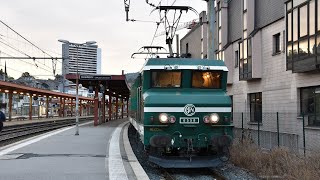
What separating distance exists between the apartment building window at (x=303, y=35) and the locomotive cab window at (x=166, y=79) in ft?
27.9

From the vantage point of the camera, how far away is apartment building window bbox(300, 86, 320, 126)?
1942 centimetres

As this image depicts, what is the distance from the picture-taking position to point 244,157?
14305mm

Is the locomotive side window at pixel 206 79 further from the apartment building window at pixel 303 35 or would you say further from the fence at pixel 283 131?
the apartment building window at pixel 303 35

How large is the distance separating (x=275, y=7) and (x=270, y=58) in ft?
9.49

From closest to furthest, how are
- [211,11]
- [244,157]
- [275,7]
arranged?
[244,157], [211,11], [275,7]

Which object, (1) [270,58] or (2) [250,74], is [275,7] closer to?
(1) [270,58]

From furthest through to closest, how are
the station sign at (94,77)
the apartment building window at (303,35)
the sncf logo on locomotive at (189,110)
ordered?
the station sign at (94,77)
the apartment building window at (303,35)
the sncf logo on locomotive at (189,110)

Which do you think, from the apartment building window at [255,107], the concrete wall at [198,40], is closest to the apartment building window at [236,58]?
the apartment building window at [255,107]

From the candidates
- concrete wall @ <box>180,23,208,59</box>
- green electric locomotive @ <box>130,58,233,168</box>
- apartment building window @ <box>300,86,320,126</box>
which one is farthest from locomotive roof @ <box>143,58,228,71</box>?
concrete wall @ <box>180,23,208,59</box>

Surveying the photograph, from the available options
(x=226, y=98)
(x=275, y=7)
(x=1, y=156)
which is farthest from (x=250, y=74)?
(x=1, y=156)

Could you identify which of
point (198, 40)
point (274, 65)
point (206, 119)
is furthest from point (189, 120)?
Answer: point (198, 40)

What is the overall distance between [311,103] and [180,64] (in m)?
10.1

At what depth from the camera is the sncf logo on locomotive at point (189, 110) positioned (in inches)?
451

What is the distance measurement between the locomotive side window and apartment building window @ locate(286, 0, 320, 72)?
7491 millimetres
